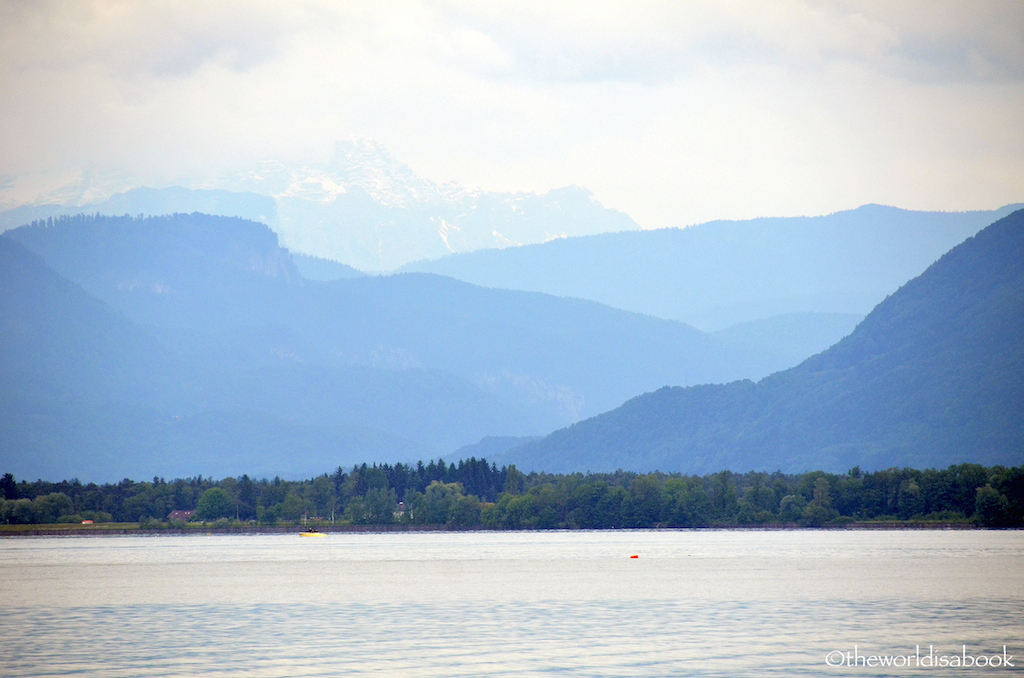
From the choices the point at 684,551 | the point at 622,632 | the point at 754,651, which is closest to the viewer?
the point at 754,651

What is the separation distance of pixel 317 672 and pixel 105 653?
1635 cm

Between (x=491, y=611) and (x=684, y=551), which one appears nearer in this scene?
(x=491, y=611)

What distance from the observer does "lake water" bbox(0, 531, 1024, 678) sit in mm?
76812

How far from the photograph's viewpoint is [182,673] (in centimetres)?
7438

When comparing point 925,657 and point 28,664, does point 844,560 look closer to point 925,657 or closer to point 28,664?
point 925,657

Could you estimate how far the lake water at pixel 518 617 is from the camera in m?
76.8

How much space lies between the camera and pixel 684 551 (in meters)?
197

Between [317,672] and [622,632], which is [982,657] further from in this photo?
[317,672]

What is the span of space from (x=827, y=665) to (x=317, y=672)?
2741 cm

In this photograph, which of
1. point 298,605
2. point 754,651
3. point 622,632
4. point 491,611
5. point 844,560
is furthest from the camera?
point 844,560

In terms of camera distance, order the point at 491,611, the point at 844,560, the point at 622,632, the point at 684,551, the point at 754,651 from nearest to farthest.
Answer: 1. the point at 754,651
2. the point at 622,632
3. the point at 491,611
4. the point at 844,560
5. the point at 684,551

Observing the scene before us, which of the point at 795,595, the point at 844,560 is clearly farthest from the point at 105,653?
the point at 844,560

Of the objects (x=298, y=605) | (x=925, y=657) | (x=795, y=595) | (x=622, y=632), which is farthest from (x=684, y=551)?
(x=925, y=657)

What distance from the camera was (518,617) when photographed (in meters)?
101
